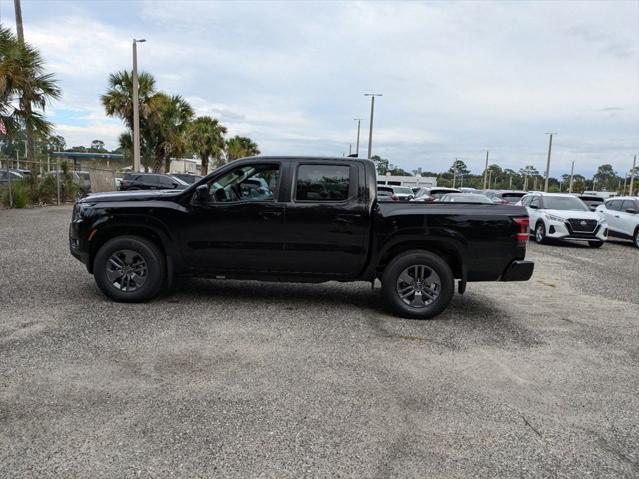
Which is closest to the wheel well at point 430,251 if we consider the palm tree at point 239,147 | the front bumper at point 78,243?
the front bumper at point 78,243

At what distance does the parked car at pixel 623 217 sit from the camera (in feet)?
51.7

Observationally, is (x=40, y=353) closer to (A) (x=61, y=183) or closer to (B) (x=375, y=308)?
(B) (x=375, y=308)

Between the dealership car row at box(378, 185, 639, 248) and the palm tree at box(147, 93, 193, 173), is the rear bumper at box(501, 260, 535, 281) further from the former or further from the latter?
the palm tree at box(147, 93, 193, 173)

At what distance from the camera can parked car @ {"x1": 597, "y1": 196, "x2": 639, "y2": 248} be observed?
15.8 m

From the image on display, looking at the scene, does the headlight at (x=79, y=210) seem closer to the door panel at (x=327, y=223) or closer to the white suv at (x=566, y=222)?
the door panel at (x=327, y=223)

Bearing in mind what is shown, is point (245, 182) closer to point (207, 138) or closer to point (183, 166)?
point (207, 138)

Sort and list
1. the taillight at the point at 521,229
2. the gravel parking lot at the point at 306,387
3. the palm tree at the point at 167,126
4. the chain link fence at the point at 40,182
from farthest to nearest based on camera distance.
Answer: the palm tree at the point at 167,126
the chain link fence at the point at 40,182
the taillight at the point at 521,229
the gravel parking lot at the point at 306,387

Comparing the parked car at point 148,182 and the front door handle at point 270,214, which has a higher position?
the front door handle at point 270,214

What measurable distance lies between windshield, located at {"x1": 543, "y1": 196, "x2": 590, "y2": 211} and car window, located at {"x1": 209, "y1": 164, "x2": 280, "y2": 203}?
12042 millimetres

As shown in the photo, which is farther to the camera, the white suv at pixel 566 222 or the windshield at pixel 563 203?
the windshield at pixel 563 203

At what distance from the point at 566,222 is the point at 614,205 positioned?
3.69 metres

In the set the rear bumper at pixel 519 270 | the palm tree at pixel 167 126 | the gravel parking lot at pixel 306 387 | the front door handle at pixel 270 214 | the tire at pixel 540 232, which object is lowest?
the gravel parking lot at pixel 306 387

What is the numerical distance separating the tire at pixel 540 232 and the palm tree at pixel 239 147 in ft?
163

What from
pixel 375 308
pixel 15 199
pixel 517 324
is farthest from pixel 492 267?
pixel 15 199
